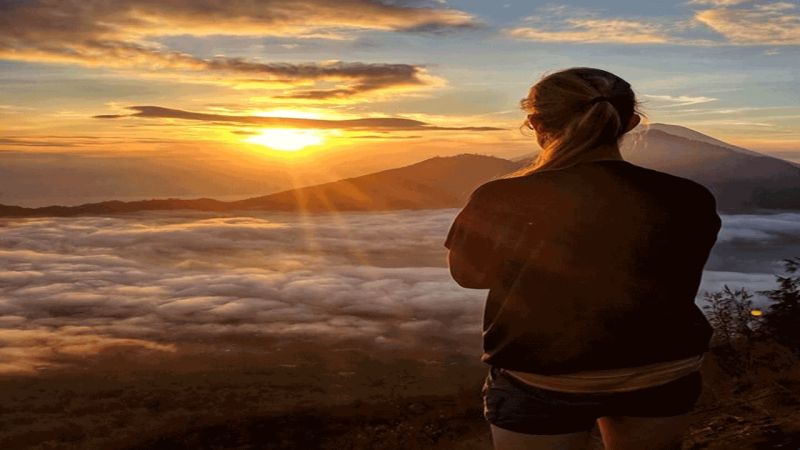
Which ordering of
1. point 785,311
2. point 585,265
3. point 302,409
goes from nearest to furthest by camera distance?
point 585,265
point 785,311
point 302,409

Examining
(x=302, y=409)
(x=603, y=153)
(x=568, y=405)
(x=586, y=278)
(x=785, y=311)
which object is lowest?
(x=302, y=409)

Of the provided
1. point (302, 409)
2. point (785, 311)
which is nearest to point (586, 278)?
point (785, 311)

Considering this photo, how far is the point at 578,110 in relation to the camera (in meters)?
1.94

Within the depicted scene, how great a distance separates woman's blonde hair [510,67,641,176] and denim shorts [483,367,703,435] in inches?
23.2

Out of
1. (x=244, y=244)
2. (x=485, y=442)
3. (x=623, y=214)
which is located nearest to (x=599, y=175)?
(x=623, y=214)

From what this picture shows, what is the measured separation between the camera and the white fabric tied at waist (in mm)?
1884

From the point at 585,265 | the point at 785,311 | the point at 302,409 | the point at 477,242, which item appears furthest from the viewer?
the point at 302,409

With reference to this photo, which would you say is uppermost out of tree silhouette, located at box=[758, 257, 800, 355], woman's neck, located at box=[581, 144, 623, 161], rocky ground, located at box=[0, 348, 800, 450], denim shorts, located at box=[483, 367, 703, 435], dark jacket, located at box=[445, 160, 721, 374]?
woman's neck, located at box=[581, 144, 623, 161]

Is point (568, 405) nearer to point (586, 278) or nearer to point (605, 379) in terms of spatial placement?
point (605, 379)

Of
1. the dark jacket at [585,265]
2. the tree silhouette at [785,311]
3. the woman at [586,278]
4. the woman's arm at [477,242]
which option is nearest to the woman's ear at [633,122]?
the woman at [586,278]

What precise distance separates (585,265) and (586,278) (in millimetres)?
Answer: 34

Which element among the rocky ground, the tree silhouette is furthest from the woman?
the tree silhouette

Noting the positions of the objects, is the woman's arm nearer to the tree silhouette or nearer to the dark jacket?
the dark jacket

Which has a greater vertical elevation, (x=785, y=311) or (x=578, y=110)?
(x=578, y=110)
